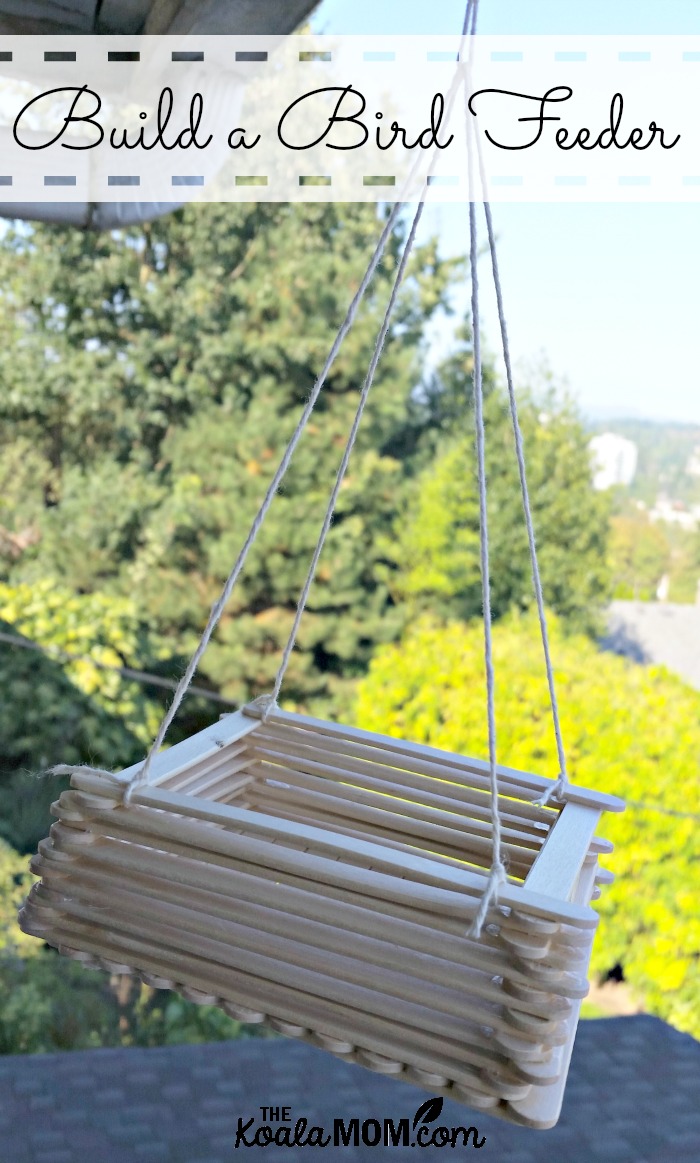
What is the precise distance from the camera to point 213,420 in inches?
224

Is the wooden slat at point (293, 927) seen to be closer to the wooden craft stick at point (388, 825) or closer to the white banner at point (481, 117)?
the wooden craft stick at point (388, 825)

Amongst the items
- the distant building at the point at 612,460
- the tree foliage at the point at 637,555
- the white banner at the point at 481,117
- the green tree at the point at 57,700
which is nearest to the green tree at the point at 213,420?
the white banner at the point at 481,117

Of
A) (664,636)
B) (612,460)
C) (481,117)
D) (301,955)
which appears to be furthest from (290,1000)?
(612,460)

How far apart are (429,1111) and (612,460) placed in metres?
3.63

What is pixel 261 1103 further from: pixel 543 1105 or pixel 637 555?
pixel 637 555

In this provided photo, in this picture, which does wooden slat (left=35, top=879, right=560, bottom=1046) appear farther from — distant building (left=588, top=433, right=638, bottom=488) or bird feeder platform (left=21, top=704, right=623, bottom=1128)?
distant building (left=588, top=433, right=638, bottom=488)

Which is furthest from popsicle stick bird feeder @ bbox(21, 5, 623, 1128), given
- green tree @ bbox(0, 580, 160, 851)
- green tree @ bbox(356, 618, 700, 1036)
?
green tree @ bbox(0, 580, 160, 851)

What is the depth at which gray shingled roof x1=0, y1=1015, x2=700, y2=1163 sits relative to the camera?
90.7 inches

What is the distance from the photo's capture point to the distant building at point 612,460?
541 centimetres

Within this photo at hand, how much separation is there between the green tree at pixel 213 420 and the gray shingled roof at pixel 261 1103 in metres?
2.91

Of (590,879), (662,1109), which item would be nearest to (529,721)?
(662,1109)

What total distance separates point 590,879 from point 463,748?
2.68 m

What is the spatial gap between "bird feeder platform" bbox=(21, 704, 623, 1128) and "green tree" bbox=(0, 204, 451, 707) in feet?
14.5

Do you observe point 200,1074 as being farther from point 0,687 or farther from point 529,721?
point 0,687
